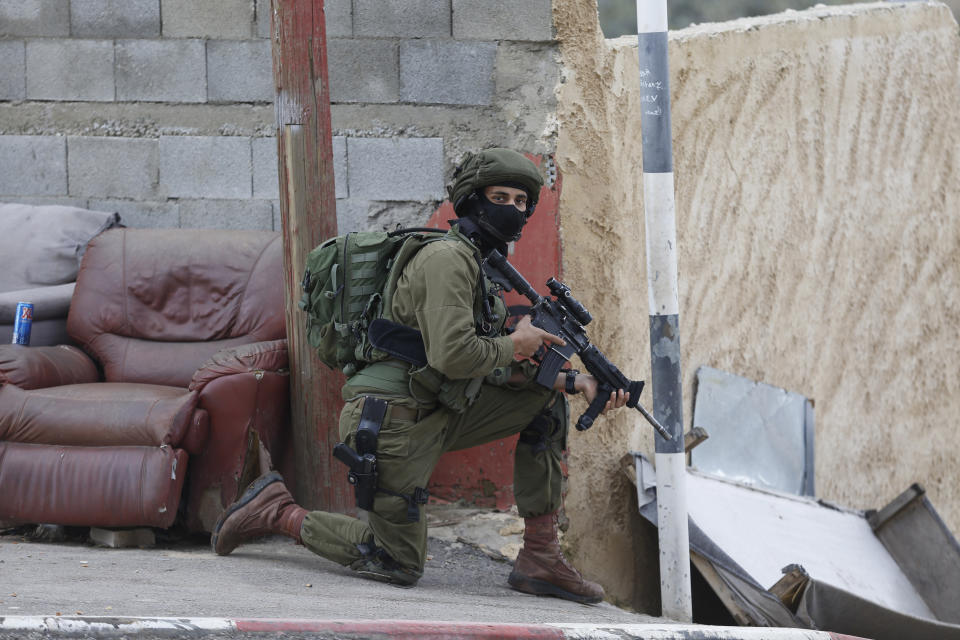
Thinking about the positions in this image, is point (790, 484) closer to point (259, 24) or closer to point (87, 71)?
point (259, 24)

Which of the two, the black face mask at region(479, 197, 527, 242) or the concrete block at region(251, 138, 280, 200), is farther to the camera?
the concrete block at region(251, 138, 280, 200)

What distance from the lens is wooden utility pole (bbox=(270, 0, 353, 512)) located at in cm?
360

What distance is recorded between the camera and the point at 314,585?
304 centimetres

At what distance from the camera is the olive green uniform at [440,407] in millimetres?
2967

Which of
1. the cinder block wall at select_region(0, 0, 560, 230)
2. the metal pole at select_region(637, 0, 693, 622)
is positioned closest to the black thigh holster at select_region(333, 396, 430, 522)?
the metal pole at select_region(637, 0, 693, 622)

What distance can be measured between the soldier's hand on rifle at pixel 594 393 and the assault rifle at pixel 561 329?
Result: 1 cm

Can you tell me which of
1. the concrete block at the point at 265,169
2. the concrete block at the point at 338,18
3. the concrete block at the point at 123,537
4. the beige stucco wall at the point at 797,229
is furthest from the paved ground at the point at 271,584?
the concrete block at the point at 338,18

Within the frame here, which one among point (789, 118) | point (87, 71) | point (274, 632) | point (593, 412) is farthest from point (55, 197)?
point (789, 118)

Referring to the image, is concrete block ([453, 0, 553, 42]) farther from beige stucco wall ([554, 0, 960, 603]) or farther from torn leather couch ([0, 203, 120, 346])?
torn leather couch ([0, 203, 120, 346])

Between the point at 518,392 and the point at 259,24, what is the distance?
1.92 metres

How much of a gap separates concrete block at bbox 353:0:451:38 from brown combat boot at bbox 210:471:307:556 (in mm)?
1794

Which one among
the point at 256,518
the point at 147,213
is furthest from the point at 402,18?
the point at 256,518

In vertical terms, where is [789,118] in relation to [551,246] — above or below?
above

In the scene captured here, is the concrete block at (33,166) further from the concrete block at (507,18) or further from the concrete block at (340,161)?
the concrete block at (507,18)
